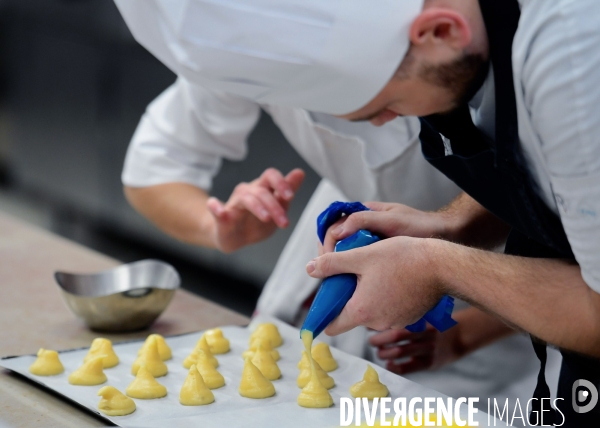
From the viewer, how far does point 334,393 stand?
1.18 meters

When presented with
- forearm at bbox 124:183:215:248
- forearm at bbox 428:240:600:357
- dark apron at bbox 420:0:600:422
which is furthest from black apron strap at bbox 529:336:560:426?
forearm at bbox 124:183:215:248

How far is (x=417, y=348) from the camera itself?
61.2 inches

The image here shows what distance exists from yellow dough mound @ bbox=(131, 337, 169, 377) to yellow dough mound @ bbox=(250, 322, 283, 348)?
0.64 ft

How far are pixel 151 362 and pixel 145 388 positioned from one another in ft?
0.30

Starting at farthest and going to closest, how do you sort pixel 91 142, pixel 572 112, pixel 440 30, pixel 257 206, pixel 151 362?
pixel 91 142
pixel 257 206
pixel 151 362
pixel 440 30
pixel 572 112

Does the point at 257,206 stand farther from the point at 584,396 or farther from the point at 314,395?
the point at 584,396

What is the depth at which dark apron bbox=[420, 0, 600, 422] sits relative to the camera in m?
1.00

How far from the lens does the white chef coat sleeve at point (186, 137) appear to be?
1852 millimetres

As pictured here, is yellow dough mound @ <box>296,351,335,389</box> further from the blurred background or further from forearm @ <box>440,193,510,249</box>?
the blurred background

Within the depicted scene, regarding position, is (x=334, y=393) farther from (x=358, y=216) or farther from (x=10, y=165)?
(x=10, y=165)

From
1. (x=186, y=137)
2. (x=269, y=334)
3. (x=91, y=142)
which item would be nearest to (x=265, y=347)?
(x=269, y=334)

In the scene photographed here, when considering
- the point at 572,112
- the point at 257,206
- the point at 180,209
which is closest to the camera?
the point at 572,112

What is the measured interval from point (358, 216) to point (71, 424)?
514mm

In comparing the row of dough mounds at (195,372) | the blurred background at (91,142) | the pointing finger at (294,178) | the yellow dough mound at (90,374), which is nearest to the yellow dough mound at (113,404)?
the row of dough mounds at (195,372)
